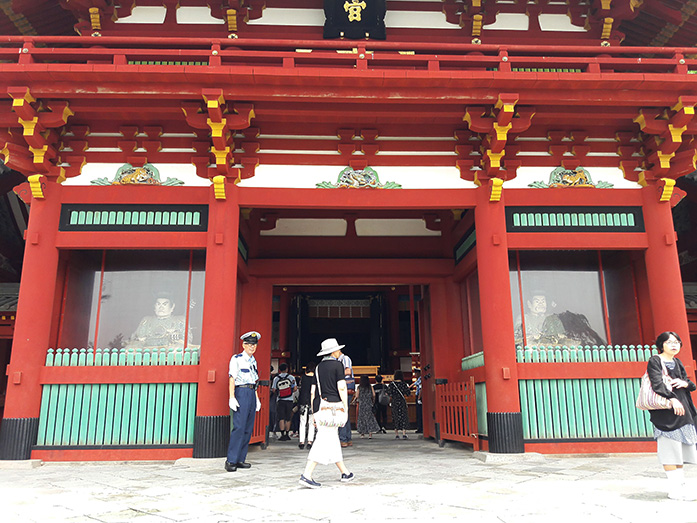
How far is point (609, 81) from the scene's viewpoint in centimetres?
699

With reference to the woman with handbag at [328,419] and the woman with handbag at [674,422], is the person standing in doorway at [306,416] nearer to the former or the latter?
the woman with handbag at [328,419]

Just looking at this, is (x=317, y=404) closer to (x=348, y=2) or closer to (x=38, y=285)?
(x=38, y=285)

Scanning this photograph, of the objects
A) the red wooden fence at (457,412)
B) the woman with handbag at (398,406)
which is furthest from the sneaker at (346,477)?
the woman with handbag at (398,406)

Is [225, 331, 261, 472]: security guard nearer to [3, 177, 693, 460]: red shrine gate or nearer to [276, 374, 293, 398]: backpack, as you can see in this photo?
[3, 177, 693, 460]: red shrine gate

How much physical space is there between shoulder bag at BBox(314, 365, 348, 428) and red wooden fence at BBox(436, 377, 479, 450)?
3334 mm

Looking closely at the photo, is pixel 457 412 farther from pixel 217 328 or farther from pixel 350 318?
pixel 350 318

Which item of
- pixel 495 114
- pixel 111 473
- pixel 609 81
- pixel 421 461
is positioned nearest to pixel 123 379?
pixel 111 473

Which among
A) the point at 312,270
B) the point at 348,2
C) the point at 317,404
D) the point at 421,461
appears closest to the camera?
the point at 317,404

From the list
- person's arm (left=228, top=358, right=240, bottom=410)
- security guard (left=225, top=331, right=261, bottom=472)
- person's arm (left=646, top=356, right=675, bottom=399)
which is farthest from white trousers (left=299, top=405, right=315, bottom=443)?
person's arm (left=646, top=356, right=675, bottom=399)

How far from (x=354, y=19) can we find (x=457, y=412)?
654 cm

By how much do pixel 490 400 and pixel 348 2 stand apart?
6.51m

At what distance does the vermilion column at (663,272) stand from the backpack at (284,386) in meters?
6.97

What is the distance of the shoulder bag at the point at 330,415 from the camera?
5.08 metres

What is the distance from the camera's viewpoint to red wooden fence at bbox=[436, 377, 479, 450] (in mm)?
7906
